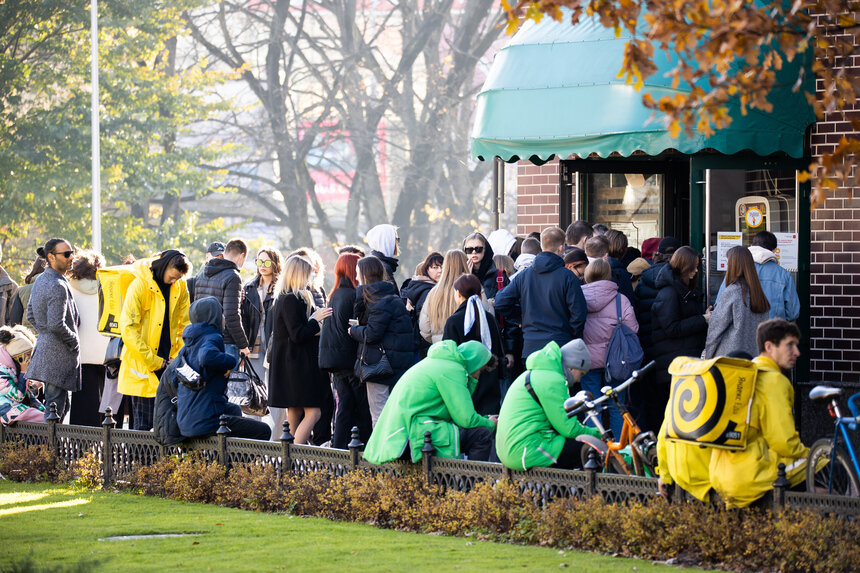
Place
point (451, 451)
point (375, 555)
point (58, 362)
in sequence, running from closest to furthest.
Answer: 1. point (375, 555)
2. point (451, 451)
3. point (58, 362)

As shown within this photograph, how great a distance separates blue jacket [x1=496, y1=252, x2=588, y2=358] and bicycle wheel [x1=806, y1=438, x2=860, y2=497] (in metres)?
3.05

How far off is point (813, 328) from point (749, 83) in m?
Result: 6.09

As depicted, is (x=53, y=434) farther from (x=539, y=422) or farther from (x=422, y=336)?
(x=539, y=422)

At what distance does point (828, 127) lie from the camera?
486 inches

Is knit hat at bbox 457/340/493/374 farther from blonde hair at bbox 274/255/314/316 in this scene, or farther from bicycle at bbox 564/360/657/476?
blonde hair at bbox 274/255/314/316

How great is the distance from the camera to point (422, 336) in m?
11.4

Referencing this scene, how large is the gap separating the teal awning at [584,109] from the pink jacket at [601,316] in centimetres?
166

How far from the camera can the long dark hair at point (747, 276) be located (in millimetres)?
10430

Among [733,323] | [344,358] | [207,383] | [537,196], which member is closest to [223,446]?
[207,383]

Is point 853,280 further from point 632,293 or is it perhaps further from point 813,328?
point 632,293

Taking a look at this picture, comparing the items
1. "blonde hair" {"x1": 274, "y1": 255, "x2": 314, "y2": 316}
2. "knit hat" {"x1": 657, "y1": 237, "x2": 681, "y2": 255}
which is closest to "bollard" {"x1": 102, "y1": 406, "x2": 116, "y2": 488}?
"blonde hair" {"x1": 274, "y1": 255, "x2": 314, "y2": 316}

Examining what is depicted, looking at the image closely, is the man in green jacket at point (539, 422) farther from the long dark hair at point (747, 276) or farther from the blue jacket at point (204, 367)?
the blue jacket at point (204, 367)

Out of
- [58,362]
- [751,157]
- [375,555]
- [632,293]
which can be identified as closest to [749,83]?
[375,555]

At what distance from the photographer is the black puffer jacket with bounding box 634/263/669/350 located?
36.2ft
